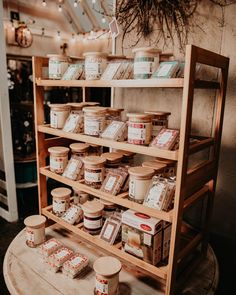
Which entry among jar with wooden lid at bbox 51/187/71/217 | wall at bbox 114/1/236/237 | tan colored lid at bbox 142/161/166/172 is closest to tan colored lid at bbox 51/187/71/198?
jar with wooden lid at bbox 51/187/71/217

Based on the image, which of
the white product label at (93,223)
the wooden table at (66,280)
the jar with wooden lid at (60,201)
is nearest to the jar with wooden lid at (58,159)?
the jar with wooden lid at (60,201)

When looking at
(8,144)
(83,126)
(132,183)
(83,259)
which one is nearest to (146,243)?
(132,183)

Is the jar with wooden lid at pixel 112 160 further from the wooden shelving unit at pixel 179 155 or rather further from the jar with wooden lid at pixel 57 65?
the jar with wooden lid at pixel 57 65

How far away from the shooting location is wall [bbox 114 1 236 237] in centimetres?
149

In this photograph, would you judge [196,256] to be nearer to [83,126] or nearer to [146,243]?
[146,243]

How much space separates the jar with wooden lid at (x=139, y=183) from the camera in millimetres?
1202

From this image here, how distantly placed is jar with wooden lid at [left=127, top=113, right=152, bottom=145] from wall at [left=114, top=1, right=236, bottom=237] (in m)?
0.61

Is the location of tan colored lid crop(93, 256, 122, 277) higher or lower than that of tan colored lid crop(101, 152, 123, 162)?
lower

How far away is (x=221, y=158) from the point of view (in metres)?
1.63

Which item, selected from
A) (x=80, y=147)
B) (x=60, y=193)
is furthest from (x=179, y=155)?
(x=60, y=193)

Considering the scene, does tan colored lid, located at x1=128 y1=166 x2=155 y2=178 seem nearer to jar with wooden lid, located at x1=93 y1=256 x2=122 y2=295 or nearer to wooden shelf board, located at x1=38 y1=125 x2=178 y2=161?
wooden shelf board, located at x1=38 y1=125 x2=178 y2=161

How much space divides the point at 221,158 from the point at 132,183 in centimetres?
70

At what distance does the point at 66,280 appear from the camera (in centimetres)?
129

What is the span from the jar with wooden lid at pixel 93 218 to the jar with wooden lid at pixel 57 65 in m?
0.75
